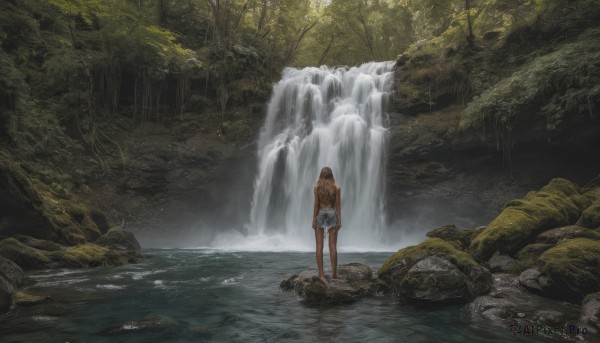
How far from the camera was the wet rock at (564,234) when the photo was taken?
6.87 metres

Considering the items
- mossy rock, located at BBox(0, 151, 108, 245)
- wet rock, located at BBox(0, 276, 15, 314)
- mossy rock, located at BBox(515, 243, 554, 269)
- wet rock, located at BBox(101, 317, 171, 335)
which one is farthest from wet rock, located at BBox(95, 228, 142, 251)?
mossy rock, located at BBox(515, 243, 554, 269)

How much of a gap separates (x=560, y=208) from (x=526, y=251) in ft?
7.29

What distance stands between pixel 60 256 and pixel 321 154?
1187 cm

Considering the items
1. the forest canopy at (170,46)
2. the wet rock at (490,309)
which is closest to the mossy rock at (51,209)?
the forest canopy at (170,46)

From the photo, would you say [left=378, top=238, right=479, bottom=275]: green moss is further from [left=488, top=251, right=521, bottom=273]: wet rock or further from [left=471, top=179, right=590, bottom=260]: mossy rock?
[left=471, top=179, right=590, bottom=260]: mossy rock

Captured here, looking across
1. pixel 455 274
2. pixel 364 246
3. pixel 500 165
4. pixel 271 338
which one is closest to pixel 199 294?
pixel 271 338

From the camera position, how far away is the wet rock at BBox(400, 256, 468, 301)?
620cm

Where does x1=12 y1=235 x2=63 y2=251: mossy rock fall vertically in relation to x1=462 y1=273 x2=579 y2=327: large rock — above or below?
above

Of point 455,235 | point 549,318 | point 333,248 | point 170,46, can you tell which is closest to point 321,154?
point 170,46

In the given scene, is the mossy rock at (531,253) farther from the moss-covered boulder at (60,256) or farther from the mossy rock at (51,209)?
the mossy rock at (51,209)

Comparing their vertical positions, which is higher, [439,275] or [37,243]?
[37,243]

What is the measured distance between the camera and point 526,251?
24.1 feet

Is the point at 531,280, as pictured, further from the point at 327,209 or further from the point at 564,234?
the point at 327,209

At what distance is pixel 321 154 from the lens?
62.8 feet
